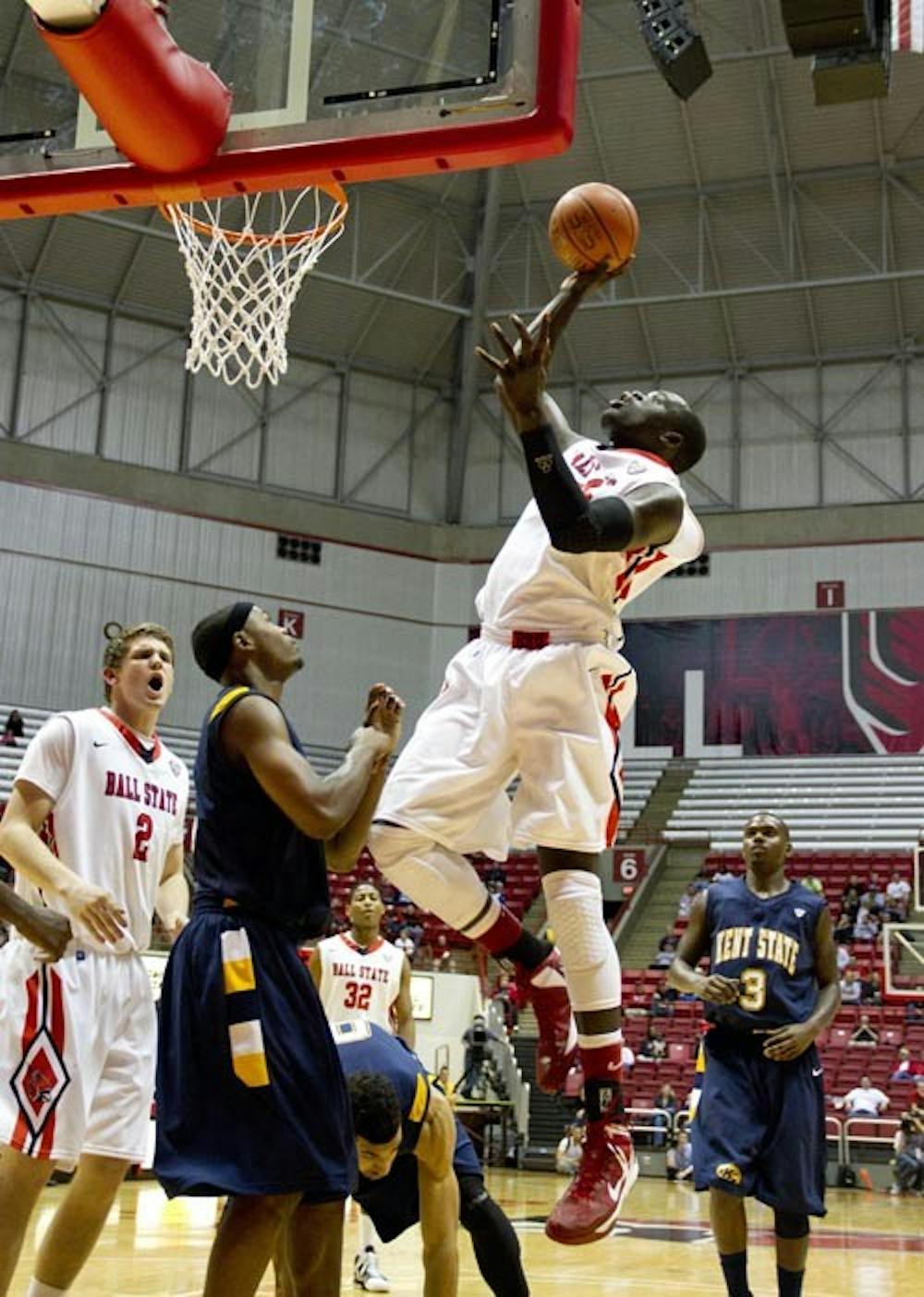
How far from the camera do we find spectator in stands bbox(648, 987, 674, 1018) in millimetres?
21594

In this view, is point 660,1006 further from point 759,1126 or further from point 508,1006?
point 759,1126

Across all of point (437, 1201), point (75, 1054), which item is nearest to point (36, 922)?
point (75, 1054)

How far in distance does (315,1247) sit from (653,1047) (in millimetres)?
16812

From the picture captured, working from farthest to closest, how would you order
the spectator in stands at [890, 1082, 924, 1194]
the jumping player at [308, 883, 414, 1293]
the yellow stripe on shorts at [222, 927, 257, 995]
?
the spectator in stands at [890, 1082, 924, 1194] < the jumping player at [308, 883, 414, 1293] < the yellow stripe on shorts at [222, 927, 257, 995]

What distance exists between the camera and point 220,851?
441cm

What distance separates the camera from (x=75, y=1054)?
5180 millimetres

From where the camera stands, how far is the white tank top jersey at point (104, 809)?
17.8 ft

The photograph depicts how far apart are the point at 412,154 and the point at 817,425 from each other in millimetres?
22815

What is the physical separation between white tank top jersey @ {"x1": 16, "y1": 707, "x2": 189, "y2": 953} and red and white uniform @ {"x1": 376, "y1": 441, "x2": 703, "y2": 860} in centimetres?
117

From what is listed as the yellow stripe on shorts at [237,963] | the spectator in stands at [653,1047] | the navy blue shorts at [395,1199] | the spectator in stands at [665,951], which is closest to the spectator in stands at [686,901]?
the spectator in stands at [665,951]

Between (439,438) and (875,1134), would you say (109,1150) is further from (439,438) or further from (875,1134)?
(439,438)

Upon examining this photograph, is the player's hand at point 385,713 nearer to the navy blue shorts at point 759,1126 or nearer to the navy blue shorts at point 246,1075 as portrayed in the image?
the navy blue shorts at point 246,1075

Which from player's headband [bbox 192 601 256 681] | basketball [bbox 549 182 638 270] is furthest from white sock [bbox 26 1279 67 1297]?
basketball [bbox 549 182 638 270]

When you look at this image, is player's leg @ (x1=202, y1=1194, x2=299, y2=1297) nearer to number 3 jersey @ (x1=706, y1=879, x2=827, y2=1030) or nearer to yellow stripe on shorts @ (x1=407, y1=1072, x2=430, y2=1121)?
yellow stripe on shorts @ (x1=407, y1=1072, x2=430, y2=1121)
